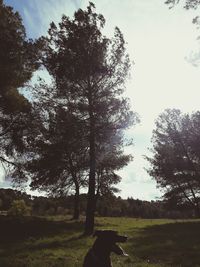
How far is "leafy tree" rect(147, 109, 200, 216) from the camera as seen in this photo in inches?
1491

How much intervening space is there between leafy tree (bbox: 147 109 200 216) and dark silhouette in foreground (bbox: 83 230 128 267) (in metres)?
30.5

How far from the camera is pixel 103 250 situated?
6820 millimetres

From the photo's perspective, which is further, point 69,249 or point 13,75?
point 13,75

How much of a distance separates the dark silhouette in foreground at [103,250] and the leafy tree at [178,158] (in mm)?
30465

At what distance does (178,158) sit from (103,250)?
108ft

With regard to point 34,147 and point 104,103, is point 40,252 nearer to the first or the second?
point 104,103

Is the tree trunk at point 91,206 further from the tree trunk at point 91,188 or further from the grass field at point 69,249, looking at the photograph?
the grass field at point 69,249

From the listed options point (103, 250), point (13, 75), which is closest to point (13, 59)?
point (13, 75)

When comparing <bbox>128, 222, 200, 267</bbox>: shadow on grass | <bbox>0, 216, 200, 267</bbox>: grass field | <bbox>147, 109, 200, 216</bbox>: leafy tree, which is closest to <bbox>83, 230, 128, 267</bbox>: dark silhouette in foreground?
<bbox>0, 216, 200, 267</bbox>: grass field

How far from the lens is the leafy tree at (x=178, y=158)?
3788 centimetres

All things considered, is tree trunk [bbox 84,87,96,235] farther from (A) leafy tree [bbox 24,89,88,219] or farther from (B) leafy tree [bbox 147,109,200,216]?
(B) leafy tree [bbox 147,109,200,216]

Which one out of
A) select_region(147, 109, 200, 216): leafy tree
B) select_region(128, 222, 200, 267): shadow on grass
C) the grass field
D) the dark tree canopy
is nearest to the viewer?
the grass field

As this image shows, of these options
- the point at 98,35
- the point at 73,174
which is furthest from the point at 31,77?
the point at 73,174

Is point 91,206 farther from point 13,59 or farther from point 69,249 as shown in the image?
point 13,59
